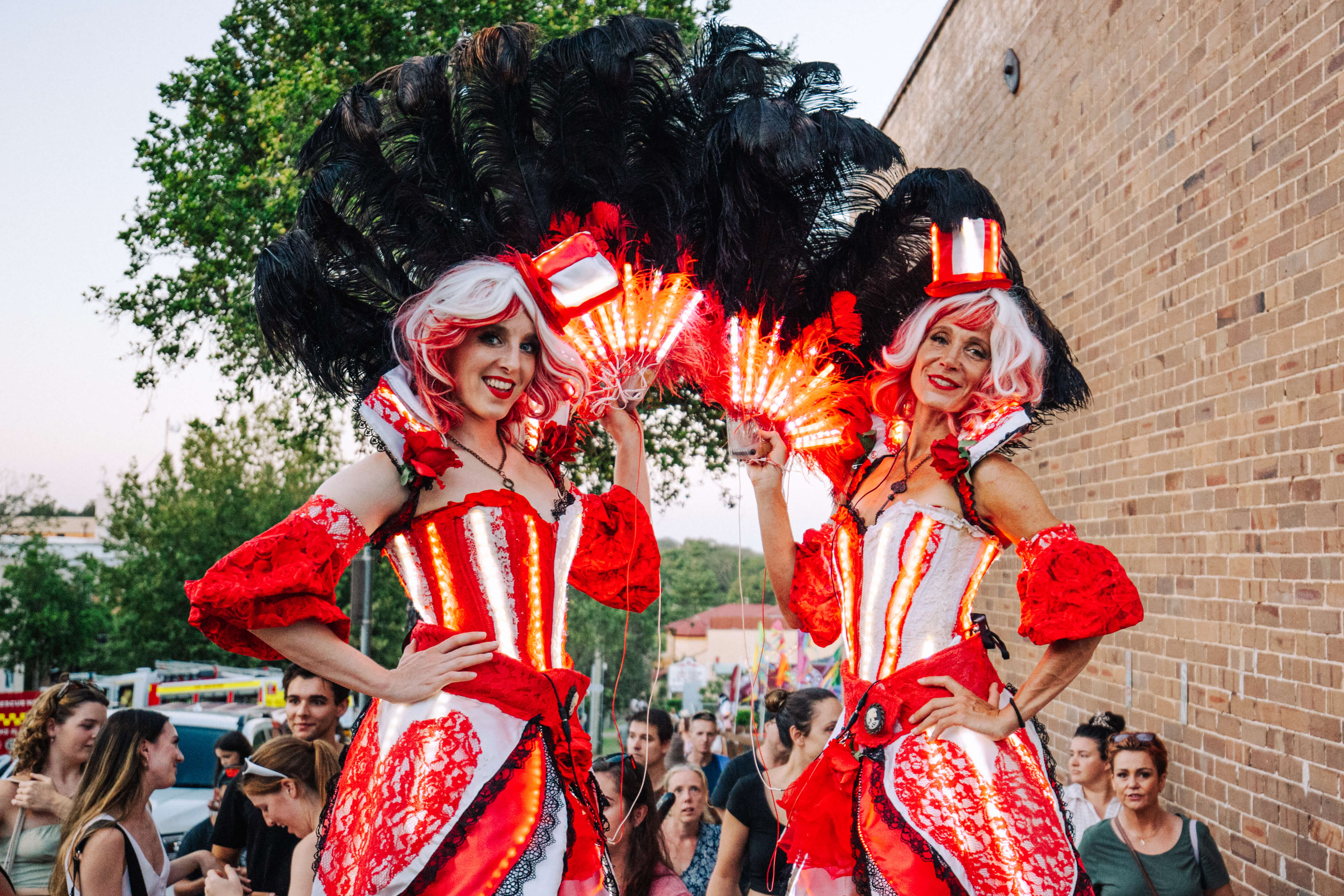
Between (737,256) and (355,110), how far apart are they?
1.04 m

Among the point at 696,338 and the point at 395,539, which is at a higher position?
the point at 696,338

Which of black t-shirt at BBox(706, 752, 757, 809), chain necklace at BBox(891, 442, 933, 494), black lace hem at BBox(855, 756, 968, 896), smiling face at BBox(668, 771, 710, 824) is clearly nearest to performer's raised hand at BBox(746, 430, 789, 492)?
chain necklace at BBox(891, 442, 933, 494)

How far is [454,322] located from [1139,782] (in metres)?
3.39

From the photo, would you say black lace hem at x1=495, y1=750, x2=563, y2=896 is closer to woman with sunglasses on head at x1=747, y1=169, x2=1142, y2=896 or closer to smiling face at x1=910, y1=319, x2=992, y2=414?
woman with sunglasses on head at x1=747, y1=169, x2=1142, y2=896

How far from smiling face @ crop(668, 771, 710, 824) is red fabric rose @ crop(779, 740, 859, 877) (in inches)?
86.3

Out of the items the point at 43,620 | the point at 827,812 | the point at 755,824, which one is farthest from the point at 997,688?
the point at 43,620

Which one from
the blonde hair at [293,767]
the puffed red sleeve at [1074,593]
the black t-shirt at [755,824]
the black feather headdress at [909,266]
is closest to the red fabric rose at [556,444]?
the black feather headdress at [909,266]

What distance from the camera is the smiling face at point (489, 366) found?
250cm

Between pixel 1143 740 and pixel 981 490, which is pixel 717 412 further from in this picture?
pixel 981 490

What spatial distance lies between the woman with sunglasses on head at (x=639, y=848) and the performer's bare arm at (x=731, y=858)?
685mm

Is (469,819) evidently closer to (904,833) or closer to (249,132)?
(904,833)

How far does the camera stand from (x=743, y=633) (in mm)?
2939

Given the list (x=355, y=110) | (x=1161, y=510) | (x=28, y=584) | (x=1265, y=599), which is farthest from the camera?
(x=28, y=584)

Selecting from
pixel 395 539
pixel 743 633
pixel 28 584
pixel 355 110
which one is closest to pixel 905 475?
pixel 743 633
